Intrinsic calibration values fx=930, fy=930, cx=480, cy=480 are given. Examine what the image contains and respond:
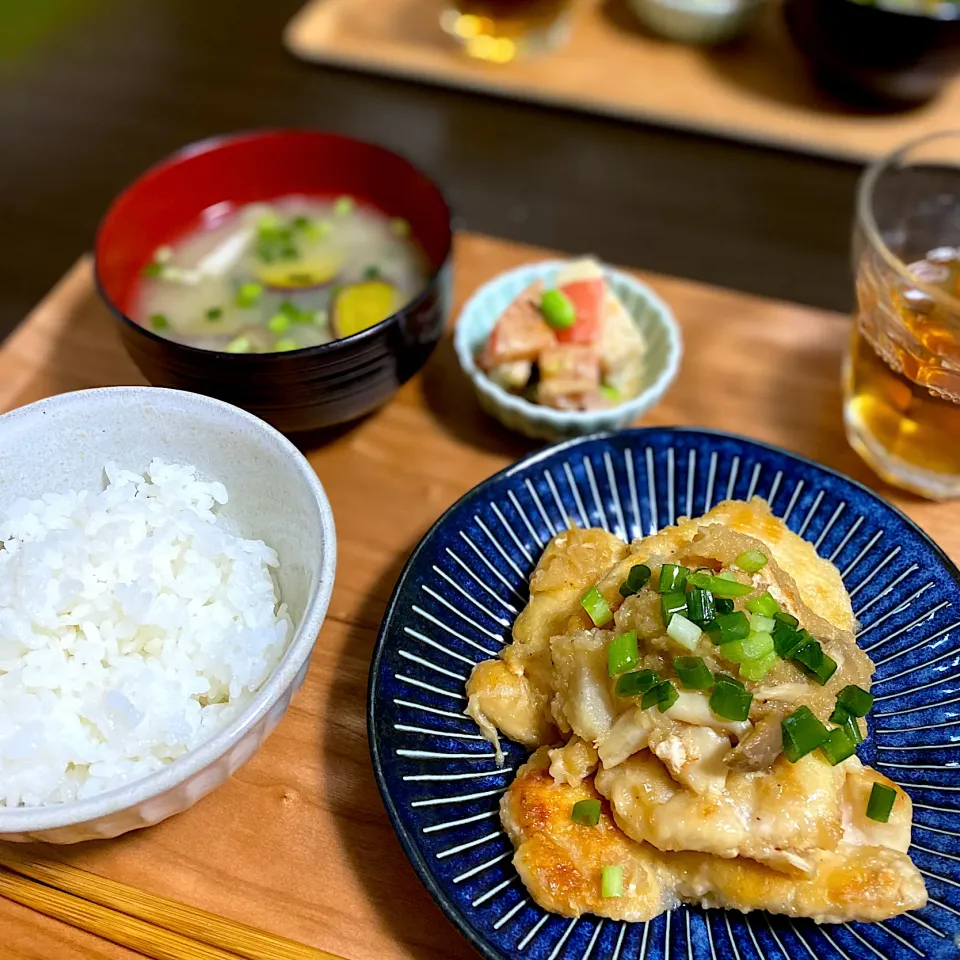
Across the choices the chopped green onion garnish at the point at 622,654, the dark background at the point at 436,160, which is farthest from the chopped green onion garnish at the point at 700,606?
the dark background at the point at 436,160

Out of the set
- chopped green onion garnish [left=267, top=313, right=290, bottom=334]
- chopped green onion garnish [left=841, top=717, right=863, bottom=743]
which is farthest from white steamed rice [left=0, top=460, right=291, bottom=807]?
chopped green onion garnish [left=841, top=717, right=863, bottom=743]

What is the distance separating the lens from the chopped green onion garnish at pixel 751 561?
5.57ft

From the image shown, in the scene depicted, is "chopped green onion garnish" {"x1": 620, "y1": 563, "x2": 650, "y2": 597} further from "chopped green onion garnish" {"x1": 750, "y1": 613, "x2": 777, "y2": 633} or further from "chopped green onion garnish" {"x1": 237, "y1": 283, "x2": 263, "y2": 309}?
"chopped green onion garnish" {"x1": 237, "y1": 283, "x2": 263, "y2": 309}

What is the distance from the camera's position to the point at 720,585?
64.9 inches

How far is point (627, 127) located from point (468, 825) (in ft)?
10.5

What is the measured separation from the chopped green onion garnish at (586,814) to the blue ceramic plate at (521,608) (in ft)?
0.44

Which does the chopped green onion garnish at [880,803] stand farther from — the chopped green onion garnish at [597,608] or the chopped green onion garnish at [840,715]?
the chopped green onion garnish at [597,608]

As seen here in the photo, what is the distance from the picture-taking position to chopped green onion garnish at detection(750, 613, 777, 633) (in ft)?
5.21

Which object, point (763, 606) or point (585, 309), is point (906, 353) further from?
point (763, 606)

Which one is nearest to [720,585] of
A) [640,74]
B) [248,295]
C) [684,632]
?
[684,632]

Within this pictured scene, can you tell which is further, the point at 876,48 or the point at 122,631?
the point at 876,48

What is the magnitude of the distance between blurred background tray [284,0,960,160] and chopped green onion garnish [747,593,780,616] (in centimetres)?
274

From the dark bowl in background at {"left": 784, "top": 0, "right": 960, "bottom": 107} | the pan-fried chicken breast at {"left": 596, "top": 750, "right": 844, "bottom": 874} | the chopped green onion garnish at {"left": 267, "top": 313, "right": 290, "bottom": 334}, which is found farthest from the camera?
the dark bowl in background at {"left": 784, "top": 0, "right": 960, "bottom": 107}

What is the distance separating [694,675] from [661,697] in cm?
7
